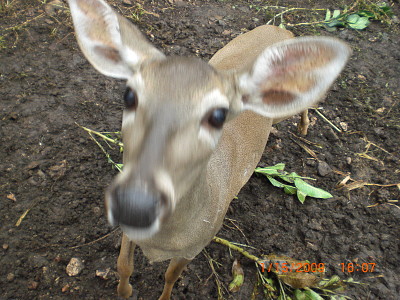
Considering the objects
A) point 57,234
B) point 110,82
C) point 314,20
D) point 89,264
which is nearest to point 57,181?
point 57,234

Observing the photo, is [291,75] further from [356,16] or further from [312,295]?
[356,16]

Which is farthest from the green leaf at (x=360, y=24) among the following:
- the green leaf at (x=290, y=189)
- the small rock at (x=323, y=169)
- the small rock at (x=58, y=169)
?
the small rock at (x=58, y=169)

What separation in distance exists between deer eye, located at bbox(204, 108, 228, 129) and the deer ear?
368 mm

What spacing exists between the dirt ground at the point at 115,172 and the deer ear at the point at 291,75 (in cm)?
153

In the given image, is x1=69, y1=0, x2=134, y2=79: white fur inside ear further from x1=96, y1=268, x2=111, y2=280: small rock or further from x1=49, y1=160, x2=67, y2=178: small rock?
x1=96, y1=268, x2=111, y2=280: small rock

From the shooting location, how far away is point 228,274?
2.97 m

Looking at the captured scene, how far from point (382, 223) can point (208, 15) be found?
3.44 meters

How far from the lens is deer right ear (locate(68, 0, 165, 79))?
1.94m

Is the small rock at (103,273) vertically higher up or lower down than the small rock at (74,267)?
lower down

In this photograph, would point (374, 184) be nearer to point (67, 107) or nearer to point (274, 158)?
point (274, 158)

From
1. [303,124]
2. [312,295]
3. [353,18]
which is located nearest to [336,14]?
[353,18]

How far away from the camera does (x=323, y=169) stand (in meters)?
3.86

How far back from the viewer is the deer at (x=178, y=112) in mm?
1409

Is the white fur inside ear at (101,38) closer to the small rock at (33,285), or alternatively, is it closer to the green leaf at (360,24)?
the small rock at (33,285)
